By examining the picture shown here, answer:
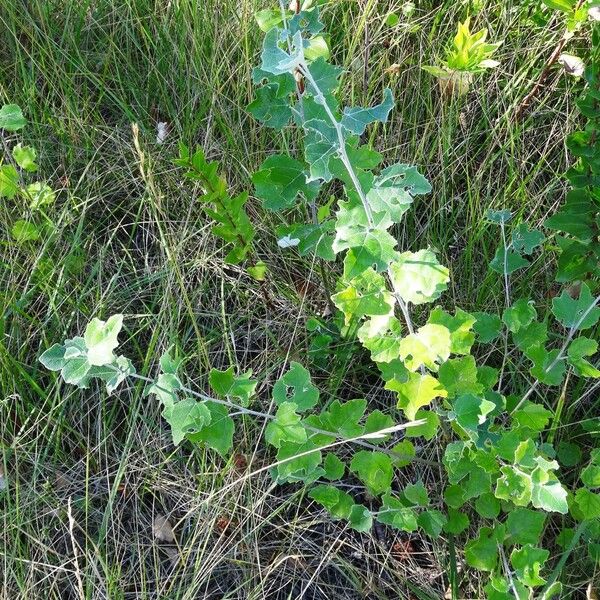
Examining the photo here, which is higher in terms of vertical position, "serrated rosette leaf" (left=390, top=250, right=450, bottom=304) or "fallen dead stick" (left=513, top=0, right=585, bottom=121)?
"serrated rosette leaf" (left=390, top=250, right=450, bottom=304)

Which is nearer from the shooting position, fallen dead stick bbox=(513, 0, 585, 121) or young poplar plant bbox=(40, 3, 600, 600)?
young poplar plant bbox=(40, 3, 600, 600)

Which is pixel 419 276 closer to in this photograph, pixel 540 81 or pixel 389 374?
pixel 389 374

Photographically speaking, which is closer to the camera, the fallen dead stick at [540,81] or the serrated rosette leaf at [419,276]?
the serrated rosette leaf at [419,276]

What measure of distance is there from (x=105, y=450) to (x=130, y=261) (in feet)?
1.92

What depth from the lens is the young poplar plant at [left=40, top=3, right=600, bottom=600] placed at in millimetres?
1303

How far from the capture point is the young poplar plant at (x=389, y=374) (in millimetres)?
1303

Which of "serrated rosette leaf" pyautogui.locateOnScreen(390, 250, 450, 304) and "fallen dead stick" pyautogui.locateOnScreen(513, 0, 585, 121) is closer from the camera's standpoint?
"serrated rosette leaf" pyautogui.locateOnScreen(390, 250, 450, 304)

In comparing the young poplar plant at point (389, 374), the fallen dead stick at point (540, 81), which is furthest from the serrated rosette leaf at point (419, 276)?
the fallen dead stick at point (540, 81)

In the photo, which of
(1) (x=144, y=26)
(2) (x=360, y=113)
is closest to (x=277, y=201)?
(2) (x=360, y=113)

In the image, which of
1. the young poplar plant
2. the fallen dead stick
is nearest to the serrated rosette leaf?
the young poplar plant

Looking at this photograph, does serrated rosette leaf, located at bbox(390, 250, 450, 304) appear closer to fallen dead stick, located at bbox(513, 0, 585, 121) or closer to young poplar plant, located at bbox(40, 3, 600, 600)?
young poplar plant, located at bbox(40, 3, 600, 600)

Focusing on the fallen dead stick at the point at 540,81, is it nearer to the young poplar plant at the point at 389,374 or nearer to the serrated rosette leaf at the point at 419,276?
the young poplar plant at the point at 389,374

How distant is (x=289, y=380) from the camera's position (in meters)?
1.44

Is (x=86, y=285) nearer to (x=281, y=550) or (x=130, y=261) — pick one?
(x=130, y=261)
